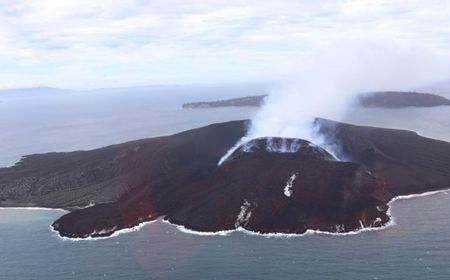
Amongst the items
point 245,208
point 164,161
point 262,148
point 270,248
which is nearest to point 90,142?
point 164,161

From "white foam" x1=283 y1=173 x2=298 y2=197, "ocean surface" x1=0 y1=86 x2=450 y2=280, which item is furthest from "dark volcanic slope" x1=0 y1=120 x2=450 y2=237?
"ocean surface" x1=0 y1=86 x2=450 y2=280

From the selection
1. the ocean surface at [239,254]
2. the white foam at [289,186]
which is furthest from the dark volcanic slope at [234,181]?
the ocean surface at [239,254]

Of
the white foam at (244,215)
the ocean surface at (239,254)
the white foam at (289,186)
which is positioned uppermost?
the white foam at (289,186)

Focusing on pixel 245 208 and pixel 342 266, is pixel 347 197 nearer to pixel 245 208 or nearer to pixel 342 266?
pixel 245 208

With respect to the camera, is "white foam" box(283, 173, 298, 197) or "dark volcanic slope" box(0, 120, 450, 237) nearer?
"dark volcanic slope" box(0, 120, 450, 237)

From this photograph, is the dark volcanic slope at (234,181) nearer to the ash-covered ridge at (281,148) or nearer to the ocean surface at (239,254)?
the ash-covered ridge at (281,148)

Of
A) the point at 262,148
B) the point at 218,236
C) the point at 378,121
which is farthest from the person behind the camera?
the point at 378,121

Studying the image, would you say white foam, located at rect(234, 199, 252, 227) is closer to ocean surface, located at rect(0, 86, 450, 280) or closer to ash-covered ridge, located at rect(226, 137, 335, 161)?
ocean surface, located at rect(0, 86, 450, 280)

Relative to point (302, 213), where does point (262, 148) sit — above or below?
above
